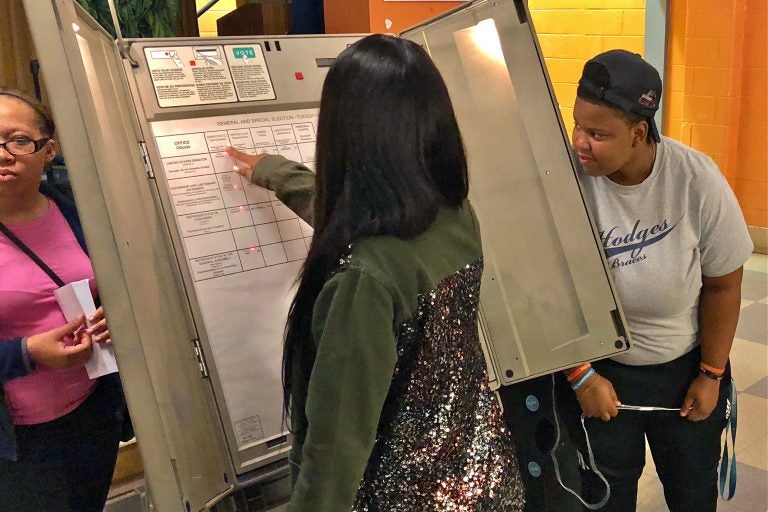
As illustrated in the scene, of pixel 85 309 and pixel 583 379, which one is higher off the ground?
pixel 85 309

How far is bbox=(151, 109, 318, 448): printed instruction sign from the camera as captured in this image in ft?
4.44

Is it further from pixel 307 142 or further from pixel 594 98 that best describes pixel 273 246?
pixel 594 98

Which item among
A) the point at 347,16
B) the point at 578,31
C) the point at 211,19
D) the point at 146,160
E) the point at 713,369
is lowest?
Result: the point at 713,369

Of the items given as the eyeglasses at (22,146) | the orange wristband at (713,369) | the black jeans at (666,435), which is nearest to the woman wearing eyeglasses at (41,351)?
the eyeglasses at (22,146)

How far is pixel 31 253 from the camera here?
1329 millimetres

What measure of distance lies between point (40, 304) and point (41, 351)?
4.2 inches

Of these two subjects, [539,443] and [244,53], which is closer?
[244,53]

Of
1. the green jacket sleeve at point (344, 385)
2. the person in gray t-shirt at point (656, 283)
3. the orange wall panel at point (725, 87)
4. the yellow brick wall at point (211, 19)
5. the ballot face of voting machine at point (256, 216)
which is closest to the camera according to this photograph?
the green jacket sleeve at point (344, 385)

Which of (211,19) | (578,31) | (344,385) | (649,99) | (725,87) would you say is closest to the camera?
(344,385)

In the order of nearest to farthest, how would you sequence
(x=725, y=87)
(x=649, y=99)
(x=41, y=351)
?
(x=41, y=351), (x=649, y=99), (x=725, y=87)

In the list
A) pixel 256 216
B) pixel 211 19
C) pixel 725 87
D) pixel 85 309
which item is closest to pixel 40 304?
pixel 85 309

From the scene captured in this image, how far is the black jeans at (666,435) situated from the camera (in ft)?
4.99

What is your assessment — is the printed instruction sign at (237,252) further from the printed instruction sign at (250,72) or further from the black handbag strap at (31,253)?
the black handbag strap at (31,253)

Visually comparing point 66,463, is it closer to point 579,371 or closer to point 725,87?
point 579,371
